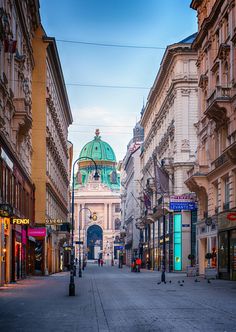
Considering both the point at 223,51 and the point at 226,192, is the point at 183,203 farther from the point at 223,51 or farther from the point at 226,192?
the point at 223,51

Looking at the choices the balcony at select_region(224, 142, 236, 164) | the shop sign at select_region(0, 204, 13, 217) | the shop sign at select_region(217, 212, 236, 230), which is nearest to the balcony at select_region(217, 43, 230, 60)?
the balcony at select_region(224, 142, 236, 164)

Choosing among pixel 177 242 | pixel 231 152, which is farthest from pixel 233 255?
pixel 177 242

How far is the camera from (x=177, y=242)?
228 feet

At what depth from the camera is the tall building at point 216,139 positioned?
143 feet

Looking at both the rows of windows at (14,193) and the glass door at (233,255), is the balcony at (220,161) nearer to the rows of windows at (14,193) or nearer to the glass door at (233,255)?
the glass door at (233,255)

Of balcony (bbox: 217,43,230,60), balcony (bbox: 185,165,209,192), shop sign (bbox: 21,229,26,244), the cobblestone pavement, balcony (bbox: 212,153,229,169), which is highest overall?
balcony (bbox: 217,43,230,60)

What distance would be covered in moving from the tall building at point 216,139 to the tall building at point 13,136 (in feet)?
40.7

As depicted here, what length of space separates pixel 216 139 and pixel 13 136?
14.5 m

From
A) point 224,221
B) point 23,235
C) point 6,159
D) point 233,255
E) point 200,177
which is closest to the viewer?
point 6,159

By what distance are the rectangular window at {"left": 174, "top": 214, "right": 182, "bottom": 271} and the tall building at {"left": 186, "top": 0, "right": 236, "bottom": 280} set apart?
12083 mm

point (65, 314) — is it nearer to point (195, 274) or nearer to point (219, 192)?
point (219, 192)

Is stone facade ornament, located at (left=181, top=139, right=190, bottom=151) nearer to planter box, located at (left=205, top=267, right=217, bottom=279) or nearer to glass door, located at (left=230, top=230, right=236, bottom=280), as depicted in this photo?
planter box, located at (left=205, top=267, right=217, bottom=279)

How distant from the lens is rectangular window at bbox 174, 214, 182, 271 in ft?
226

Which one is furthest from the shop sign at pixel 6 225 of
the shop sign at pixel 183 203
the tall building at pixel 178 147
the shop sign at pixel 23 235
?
the tall building at pixel 178 147
